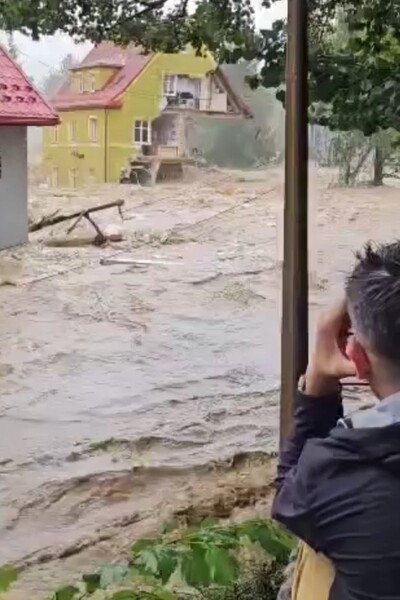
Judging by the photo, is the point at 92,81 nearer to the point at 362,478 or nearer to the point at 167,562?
the point at 167,562

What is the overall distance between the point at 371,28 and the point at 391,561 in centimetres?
115

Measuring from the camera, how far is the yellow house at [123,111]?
175 cm

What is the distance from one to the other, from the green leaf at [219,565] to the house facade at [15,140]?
1.03 m

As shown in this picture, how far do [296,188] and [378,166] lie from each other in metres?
0.61

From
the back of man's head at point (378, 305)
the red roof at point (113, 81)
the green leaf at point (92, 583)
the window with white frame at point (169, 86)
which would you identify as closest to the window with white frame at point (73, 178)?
the red roof at point (113, 81)

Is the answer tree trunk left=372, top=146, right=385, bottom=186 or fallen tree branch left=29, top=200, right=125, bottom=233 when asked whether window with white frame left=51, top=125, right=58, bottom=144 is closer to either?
fallen tree branch left=29, top=200, right=125, bottom=233

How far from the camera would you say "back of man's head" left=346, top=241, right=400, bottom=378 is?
20.6 inches

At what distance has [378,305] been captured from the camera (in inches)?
21.1

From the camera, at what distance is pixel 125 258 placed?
193 cm

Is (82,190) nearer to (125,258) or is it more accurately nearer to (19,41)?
(125,258)

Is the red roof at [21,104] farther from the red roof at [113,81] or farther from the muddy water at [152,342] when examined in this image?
the muddy water at [152,342]

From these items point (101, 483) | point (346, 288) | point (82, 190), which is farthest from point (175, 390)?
point (346, 288)

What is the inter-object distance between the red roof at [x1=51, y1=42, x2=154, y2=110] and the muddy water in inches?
6.8

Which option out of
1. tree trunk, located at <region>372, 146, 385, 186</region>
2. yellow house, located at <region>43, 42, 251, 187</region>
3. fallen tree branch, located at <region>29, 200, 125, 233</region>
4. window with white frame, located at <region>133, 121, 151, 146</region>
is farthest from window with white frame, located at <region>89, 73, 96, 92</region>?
tree trunk, located at <region>372, 146, 385, 186</region>
